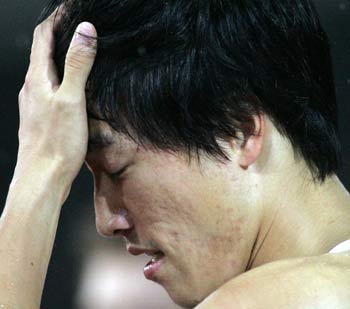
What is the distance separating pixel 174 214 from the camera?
5.85ft

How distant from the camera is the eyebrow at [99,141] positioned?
5.77ft

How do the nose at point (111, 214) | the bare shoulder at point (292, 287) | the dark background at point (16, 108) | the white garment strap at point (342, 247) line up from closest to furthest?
the bare shoulder at point (292, 287) < the white garment strap at point (342, 247) < the nose at point (111, 214) < the dark background at point (16, 108)

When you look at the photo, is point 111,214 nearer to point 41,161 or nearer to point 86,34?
point 41,161

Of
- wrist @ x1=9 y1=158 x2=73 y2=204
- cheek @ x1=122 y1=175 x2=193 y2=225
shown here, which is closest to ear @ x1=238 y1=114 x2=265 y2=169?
cheek @ x1=122 y1=175 x2=193 y2=225

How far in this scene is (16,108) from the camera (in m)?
3.71

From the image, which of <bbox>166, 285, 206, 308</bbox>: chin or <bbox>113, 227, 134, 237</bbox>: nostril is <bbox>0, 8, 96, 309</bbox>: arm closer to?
<bbox>113, 227, 134, 237</bbox>: nostril

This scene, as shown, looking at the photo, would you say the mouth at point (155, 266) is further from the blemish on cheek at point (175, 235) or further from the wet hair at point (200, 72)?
the wet hair at point (200, 72)

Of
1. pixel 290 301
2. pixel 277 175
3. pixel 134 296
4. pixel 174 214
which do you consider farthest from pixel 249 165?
pixel 134 296

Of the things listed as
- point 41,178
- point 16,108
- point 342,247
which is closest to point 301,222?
point 342,247

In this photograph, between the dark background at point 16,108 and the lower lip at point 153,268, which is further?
the dark background at point 16,108

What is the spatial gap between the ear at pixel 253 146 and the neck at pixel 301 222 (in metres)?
0.08

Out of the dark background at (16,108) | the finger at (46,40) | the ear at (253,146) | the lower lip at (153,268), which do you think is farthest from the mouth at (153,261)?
the dark background at (16,108)

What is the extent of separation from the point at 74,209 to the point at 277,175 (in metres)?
2.20

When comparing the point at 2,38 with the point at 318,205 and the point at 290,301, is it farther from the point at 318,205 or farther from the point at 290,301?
the point at 290,301
